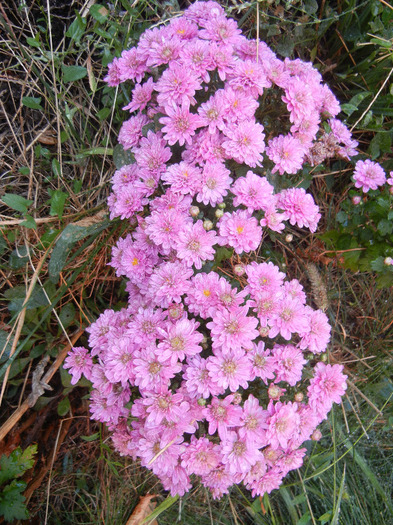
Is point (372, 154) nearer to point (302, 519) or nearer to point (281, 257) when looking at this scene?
point (281, 257)

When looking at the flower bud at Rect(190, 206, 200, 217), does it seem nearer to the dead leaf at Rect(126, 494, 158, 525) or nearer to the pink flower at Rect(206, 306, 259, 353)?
the pink flower at Rect(206, 306, 259, 353)

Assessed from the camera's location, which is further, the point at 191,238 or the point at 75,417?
the point at 75,417

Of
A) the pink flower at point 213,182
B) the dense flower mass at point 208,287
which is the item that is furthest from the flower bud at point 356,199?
the pink flower at point 213,182

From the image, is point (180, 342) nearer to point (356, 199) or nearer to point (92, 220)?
point (92, 220)

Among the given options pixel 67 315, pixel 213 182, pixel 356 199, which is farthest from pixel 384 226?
pixel 67 315

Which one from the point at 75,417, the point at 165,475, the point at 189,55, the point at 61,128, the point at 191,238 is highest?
the point at 189,55

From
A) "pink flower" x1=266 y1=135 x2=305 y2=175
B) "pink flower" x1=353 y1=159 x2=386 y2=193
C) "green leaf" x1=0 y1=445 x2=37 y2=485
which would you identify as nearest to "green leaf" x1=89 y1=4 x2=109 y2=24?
"pink flower" x1=266 y1=135 x2=305 y2=175

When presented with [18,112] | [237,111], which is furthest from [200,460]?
[18,112]
